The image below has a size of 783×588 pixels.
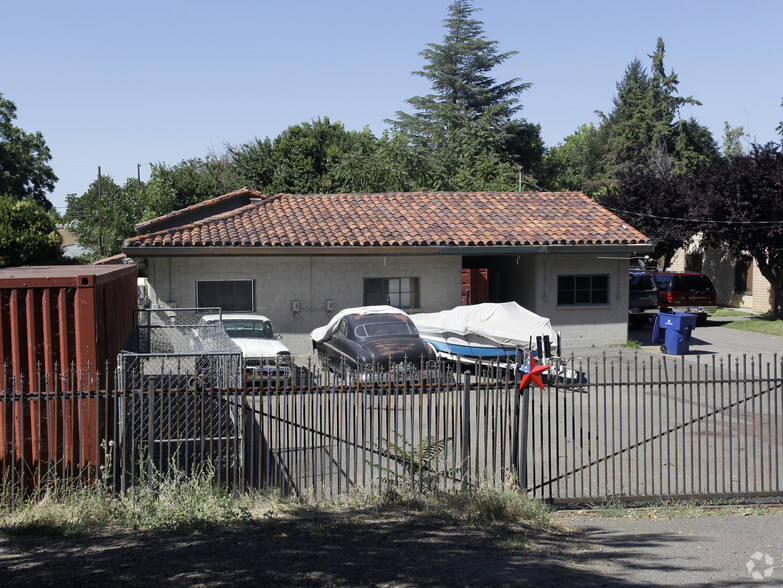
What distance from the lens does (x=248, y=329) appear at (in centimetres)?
1681

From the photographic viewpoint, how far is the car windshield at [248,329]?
54.1 ft

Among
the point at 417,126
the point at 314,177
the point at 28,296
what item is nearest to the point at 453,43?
the point at 417,126

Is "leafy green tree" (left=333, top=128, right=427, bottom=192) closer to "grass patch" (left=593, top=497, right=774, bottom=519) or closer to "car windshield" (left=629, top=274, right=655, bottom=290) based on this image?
"car windshield" (left=629, top=274, right=655, bottom=290)

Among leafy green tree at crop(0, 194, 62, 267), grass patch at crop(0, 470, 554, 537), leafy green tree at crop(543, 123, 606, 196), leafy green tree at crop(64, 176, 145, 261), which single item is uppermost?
leafy green tree at crop(543, 123, 606, 196)

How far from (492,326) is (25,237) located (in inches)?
665

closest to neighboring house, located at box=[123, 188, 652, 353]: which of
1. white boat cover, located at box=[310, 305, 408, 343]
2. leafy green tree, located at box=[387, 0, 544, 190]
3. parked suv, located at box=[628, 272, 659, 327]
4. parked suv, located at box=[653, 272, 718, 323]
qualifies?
white boat cover, located at box=[310, 305, 408, 343]

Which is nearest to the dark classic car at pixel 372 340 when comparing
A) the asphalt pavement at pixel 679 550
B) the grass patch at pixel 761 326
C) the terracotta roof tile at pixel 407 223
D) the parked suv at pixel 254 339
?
the parked suv at pixel 254 339

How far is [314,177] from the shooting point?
4303cm

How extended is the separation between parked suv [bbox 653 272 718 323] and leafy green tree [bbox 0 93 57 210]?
38.8 m

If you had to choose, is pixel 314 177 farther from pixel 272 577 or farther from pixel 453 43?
pixel 272 577

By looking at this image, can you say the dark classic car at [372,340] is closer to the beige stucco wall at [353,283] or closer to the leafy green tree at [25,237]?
the beige stucco wall at [353,283]

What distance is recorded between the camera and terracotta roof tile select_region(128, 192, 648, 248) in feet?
65.5

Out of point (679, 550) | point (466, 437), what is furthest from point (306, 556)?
point (679, 550)

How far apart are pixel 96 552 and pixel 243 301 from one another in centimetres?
1407
